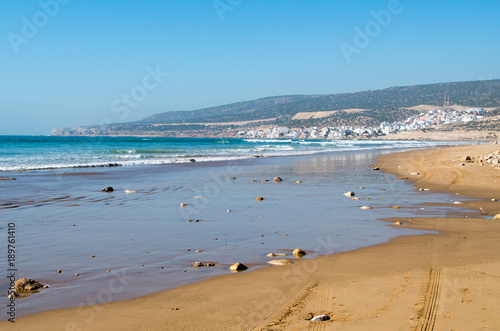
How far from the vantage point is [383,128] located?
150125mm

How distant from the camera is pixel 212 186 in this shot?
16797 mm

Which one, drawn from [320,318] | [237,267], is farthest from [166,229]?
[320,318]

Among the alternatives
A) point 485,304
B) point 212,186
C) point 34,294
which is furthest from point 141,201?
point 485,304

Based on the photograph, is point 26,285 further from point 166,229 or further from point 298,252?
point 298,252

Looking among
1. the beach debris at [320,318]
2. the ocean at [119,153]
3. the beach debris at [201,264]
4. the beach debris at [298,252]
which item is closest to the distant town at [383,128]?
the ocean at [119,153]

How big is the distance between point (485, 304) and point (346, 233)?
3.96m

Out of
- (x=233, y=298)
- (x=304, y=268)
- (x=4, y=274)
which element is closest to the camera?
(x=233, y=298)

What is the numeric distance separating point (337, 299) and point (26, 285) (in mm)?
3785

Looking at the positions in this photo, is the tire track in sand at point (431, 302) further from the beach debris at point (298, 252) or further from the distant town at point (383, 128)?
the distant town at point (383, 128)

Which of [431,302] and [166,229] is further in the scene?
[166,229]

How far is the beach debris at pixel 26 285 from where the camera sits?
5.30 m

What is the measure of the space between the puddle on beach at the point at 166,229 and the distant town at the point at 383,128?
135 metres

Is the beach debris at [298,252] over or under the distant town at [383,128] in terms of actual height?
over

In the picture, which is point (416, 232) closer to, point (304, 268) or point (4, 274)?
point (304, 268)
